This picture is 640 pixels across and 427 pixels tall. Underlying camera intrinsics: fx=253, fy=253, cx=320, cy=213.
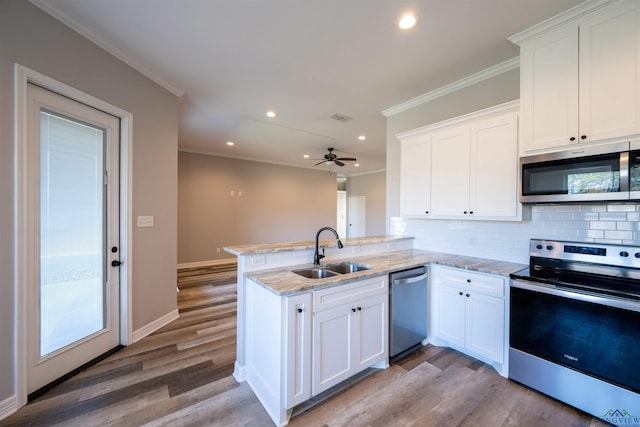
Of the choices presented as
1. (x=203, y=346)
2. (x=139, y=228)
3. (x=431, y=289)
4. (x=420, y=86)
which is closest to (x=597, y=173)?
(x=431, y=289)

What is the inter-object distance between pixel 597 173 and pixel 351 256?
6.76 ft

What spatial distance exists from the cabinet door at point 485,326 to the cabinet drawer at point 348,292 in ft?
2.82

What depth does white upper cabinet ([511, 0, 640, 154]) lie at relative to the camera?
1.72 m

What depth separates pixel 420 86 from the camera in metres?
3.04

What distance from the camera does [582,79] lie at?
6.20 feet

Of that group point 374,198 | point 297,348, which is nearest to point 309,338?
point 297,348

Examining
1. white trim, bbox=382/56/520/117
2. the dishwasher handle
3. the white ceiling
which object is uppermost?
the white ceiling

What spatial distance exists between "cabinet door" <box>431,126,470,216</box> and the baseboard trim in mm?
3845

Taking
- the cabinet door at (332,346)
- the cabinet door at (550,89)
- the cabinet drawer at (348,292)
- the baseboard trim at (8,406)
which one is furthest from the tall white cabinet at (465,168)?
the baseboard trim at (8,406)

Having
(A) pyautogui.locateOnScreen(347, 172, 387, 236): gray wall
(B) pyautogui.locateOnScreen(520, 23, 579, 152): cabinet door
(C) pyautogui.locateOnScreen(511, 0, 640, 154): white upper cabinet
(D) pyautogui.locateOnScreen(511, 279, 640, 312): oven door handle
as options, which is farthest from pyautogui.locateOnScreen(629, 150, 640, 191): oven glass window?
(A) pyautogui.locateOnScreen(347, 172, 387, 236): gray wall

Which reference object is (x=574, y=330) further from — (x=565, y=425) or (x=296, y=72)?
(x=296, y=72)

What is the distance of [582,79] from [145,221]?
13.7ft

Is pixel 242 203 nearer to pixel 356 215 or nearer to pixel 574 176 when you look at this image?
pixel 356 215

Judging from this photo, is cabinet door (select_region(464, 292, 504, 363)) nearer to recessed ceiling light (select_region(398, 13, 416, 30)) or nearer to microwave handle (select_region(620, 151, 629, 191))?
microwave handle (select_region(620, 151, 629, 191))
